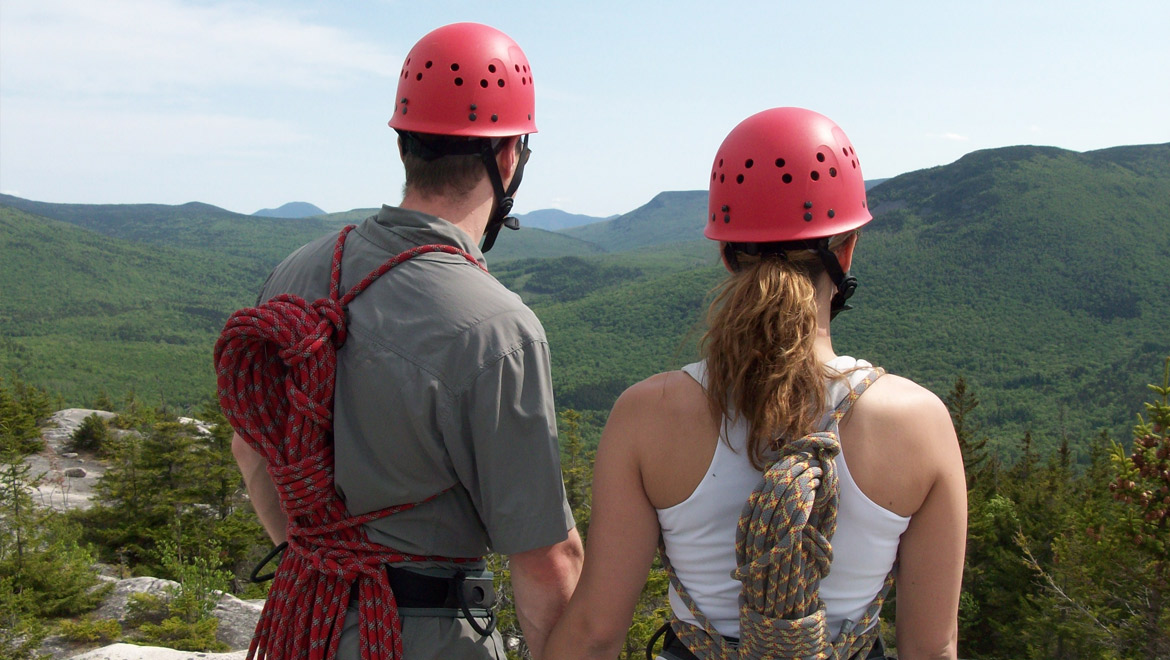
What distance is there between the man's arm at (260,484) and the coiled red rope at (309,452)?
337 mm

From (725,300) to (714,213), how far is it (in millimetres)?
294

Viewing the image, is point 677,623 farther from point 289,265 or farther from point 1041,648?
point 1041,648

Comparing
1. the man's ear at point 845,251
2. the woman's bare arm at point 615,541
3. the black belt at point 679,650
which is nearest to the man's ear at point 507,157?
the woman's bare arm at point 615,541

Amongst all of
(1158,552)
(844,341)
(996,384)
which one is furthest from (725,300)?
(844,341)

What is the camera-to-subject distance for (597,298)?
165 m

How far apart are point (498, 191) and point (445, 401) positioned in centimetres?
65

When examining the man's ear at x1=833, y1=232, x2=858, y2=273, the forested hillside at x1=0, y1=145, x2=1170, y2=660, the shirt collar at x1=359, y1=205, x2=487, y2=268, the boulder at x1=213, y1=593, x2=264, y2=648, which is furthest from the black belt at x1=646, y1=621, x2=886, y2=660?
the boulder at x1=213, y1=593, x2=264, y2=648

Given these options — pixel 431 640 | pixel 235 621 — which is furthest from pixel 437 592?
pixel 235 621

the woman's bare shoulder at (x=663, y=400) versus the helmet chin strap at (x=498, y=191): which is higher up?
the helmet chin strap at (x=498, y=191)

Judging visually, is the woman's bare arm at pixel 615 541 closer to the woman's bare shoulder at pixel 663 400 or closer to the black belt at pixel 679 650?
the woman's bare shoulder at pixel 663 400

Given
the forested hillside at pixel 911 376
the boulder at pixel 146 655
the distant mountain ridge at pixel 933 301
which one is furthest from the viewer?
the distant mountain ridge at pixel 933 301

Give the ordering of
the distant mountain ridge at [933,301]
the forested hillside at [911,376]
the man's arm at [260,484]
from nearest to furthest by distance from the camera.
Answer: the man's arm at [260,484]
the forested hillside at [911,376]
the distant mountain ridge at [933,301]

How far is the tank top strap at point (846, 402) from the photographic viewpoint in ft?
5.37

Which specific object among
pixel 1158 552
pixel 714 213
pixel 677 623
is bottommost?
pixel 1158 552
